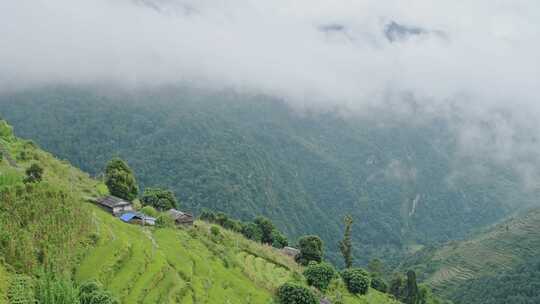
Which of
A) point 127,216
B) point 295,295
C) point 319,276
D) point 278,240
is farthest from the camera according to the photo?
point 278,240

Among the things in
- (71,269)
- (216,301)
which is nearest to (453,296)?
(216,301)

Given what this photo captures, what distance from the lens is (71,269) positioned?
122ft

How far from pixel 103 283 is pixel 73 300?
5496 mm

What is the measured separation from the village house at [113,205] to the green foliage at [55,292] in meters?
24.0

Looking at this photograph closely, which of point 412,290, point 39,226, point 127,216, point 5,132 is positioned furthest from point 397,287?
point 39,226

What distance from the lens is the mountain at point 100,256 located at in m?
34.6

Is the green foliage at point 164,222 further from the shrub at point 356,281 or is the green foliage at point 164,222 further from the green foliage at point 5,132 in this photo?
the shrub at point 356,281

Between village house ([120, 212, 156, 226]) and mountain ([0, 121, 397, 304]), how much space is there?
2.42 m

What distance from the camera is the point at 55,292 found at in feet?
103

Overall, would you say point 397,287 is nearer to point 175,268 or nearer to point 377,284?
point 377,284

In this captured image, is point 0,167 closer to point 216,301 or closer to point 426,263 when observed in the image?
point 216,301

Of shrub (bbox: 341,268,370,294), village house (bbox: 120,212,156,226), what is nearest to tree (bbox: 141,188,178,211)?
village house (bbox: 120,212,156,226)

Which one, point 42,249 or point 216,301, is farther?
point 216,301

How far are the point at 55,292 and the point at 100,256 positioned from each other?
830 cm
